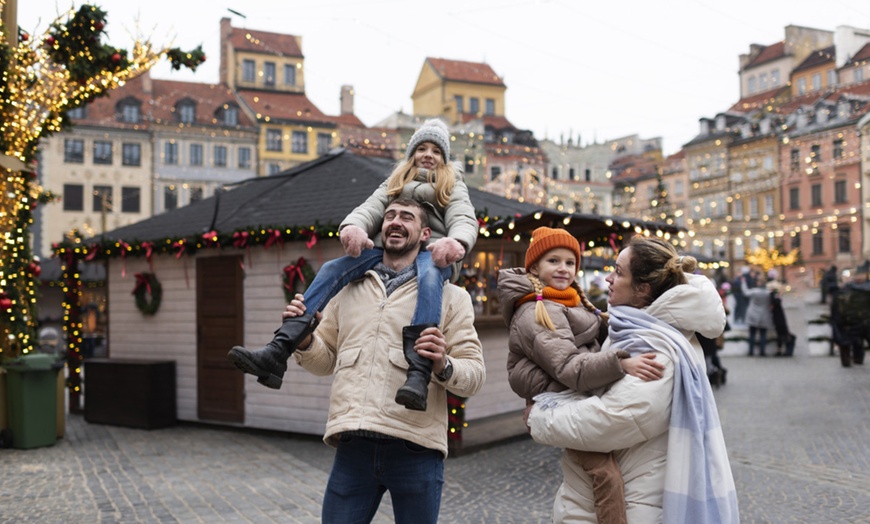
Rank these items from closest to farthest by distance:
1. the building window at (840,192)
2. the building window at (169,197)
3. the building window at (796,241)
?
the building window at (169,197), the building window at (840,192), the building window at (796,241)

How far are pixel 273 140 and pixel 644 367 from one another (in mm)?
50786

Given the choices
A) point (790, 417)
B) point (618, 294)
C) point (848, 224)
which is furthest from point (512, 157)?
point (618, 294)

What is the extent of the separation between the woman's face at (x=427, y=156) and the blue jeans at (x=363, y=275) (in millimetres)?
573

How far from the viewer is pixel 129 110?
163 ft

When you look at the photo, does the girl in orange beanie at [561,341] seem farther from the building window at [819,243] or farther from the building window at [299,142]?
the building window at [819,243]

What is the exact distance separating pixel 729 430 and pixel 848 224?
45801 mm

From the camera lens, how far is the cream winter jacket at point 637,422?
112 inches

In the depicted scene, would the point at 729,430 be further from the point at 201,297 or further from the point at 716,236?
the point at 716,236

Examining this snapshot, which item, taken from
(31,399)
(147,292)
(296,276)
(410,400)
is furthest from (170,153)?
(410,400)

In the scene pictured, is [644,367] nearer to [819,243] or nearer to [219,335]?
[219,335]

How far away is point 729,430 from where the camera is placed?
382 inches

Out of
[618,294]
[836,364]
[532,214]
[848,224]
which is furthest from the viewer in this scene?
[848,224]

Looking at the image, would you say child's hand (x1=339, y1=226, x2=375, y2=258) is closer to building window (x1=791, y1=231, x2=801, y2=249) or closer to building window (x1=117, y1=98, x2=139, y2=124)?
building window (x1=117, y1=98, x2=139, y2=124)

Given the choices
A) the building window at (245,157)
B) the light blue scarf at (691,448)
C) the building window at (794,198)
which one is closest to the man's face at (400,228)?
the light blue scarf at (691,448)
